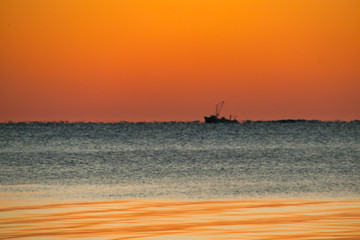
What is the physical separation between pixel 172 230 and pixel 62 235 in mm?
2537

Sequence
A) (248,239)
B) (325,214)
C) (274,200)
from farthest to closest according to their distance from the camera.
Result: 1. (274,200)
2. (325,214)
3. (248,239)

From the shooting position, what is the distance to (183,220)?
1672cm

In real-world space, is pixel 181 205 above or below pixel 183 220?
above

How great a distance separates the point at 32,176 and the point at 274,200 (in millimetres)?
16518

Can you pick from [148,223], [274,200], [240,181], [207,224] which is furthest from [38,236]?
[240,181]

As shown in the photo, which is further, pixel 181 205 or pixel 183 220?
pixel 181 205

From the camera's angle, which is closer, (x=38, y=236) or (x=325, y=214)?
(x=38, y=236)

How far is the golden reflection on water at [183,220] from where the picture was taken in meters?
14.5

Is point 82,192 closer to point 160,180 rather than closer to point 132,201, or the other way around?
point 132,201

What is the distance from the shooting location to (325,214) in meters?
17.5

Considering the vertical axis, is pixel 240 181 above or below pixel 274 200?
above

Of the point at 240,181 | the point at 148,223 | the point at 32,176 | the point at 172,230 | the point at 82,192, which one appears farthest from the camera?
the point at 32,176

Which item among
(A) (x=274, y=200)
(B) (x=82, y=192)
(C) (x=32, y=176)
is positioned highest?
(C) (x=32, y=176)

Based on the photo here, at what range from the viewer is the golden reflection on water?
47.7 ft
